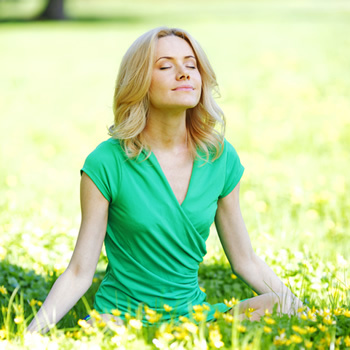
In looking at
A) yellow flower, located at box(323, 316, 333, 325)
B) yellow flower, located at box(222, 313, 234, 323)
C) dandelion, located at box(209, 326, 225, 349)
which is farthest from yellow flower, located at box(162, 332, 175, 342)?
yellow flower, located at box(323, 316, 333, 325)

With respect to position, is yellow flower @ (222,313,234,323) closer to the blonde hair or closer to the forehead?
the blonde hair

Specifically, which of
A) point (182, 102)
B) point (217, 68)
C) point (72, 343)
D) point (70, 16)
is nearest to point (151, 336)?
point (72, 343)

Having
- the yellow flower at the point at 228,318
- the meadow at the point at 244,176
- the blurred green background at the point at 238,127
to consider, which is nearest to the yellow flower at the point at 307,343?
the meadow at the point at 244,176

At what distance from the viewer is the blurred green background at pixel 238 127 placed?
445 centimetres

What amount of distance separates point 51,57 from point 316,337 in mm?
13489

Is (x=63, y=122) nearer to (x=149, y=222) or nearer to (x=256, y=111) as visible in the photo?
(x=256, y=111)

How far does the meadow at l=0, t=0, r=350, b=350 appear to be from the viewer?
236cm

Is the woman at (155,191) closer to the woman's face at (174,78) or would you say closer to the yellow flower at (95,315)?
the woman's face at (174,78)

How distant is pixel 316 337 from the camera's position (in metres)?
2.32

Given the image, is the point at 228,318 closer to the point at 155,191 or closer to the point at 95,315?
the point at 95,315

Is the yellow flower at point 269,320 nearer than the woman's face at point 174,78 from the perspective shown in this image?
Yes

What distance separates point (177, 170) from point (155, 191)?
17 cm

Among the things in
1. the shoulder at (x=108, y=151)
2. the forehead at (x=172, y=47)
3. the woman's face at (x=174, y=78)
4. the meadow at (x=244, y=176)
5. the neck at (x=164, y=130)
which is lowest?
the meadow at (x=244, y=176)

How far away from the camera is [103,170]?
2523mm
